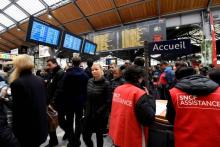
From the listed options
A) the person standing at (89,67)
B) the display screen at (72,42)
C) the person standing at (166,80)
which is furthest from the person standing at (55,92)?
the display screen at (72,42)

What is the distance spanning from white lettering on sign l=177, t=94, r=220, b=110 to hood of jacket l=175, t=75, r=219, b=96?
4cm

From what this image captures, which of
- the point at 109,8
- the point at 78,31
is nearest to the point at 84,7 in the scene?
the point at 109,8

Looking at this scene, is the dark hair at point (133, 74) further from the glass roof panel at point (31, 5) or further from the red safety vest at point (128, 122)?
the glass roof panel at point (31, 5)

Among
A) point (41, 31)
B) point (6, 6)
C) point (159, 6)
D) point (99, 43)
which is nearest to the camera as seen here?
point (41, 31)

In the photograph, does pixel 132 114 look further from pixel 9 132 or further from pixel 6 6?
pixel 6 6

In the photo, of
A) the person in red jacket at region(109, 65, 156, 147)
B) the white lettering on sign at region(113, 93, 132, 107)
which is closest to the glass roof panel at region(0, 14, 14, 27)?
the white lettering on sign at region(113, 93, 132, 107)

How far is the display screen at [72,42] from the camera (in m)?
7.76

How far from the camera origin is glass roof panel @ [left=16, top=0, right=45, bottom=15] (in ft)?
41.7

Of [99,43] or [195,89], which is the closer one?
[195,89]

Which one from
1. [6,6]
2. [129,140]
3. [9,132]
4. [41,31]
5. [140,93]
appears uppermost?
[6,6]

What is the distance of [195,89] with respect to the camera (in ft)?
5.93

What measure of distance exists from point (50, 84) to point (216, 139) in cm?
282

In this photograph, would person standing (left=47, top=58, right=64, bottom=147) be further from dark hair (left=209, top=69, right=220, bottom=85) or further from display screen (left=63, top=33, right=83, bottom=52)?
display screen (left=63, top=33, right=83, bottom=52)

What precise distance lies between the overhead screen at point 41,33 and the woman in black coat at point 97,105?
3.49m
